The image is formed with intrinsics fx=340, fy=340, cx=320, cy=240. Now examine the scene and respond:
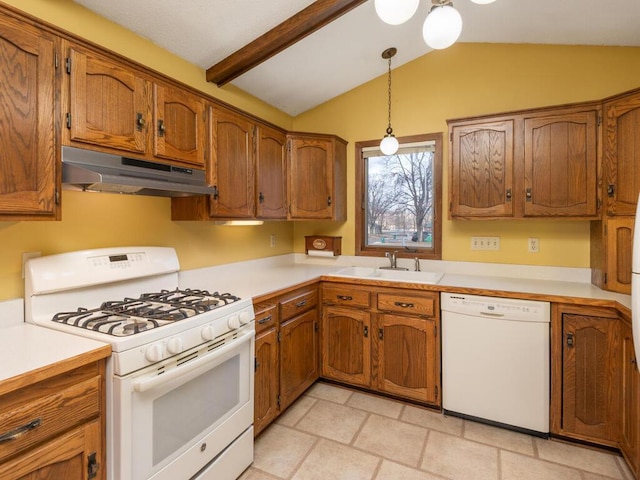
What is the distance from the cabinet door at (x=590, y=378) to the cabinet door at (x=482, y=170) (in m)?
0.86

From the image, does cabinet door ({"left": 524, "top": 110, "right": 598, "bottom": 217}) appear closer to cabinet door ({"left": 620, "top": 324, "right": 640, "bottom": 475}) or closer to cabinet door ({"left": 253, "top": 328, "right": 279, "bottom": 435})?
cabinet door ({"left": 620, "top": 324, "right": 640, "bottom": 475})

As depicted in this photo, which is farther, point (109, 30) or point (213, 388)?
point (109, 30)

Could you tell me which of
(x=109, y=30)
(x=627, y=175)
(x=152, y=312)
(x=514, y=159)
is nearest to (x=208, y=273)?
(x=152, y=312)

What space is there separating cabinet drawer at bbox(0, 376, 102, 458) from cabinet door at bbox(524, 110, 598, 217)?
2.62m

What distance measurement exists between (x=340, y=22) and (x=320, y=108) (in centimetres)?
118

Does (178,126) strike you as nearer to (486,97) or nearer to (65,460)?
(65,460)

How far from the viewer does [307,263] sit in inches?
139

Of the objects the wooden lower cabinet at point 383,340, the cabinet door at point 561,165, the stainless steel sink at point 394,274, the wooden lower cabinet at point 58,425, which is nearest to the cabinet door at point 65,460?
the wooden lower cabinet at point 58,425

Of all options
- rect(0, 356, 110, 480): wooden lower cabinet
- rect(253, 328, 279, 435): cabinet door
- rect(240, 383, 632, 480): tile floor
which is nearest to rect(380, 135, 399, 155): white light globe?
rect(253, 328, 279, 435): cabinet door

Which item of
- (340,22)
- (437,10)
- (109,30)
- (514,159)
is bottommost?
(514,159)

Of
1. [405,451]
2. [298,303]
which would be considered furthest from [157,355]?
[405,451]

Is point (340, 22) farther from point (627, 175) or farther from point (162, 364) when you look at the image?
point (162, 364)

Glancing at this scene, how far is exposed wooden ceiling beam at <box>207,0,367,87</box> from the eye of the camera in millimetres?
1960

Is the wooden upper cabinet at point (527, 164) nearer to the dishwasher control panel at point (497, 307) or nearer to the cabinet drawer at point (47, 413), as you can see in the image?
the dishwasher control panel at point (497, 307)
